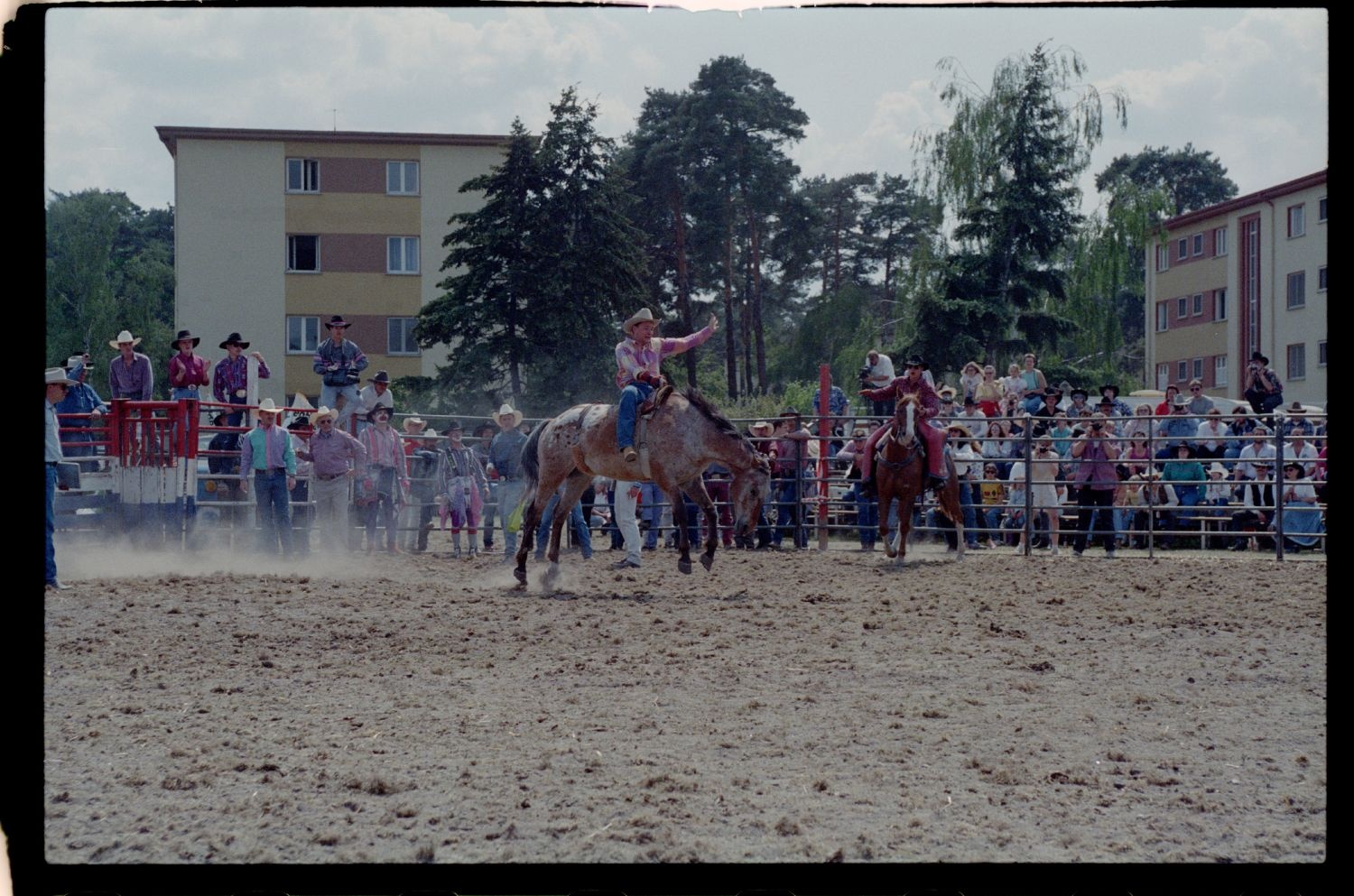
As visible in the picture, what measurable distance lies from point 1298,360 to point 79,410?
29125mm

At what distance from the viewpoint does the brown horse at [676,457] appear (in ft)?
40.0

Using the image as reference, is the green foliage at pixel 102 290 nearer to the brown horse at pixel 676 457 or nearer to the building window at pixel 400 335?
Answer: the building window at pixel 400 335

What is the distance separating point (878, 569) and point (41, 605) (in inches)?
469

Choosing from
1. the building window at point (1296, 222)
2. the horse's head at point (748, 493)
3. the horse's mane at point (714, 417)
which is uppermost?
the building window at point (1296, 222)

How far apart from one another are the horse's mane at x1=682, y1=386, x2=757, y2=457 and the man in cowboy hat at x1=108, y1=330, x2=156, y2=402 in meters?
6.97

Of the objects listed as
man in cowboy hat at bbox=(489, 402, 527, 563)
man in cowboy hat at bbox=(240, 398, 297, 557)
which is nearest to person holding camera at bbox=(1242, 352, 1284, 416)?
man in cowboy hat at bbox=(489, 402, 527, 563)

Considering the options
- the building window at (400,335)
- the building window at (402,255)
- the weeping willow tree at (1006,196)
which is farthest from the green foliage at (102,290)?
the weeping willow tree at (1006,196)

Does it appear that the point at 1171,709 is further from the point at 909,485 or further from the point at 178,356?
the point at 178,356

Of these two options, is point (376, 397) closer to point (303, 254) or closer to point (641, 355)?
point (641, 355)

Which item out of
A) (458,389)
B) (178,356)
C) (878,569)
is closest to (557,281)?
(458,389)

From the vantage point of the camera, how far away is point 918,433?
14914 millimetres

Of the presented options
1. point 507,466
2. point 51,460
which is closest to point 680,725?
point 51,460

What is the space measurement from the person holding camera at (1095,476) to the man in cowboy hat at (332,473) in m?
8.66

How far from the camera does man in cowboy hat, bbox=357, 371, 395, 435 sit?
53.9ft
